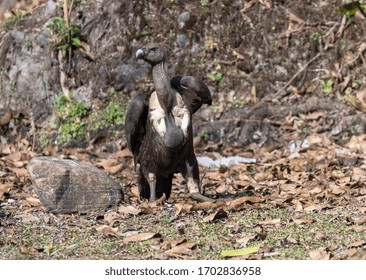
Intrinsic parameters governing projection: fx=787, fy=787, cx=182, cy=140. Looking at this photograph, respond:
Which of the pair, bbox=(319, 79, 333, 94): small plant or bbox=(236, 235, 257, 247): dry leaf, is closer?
bbox=(236, 235, 257, 247): dry leaf

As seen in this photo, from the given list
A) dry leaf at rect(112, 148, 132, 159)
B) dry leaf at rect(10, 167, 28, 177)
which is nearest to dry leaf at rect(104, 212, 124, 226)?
dry leaf at rect(10, 167, 28, 177)

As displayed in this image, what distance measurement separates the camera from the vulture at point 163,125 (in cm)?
652

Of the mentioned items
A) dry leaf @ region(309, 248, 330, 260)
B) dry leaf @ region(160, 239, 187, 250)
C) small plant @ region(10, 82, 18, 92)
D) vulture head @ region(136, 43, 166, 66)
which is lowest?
small plant @ region(10, 82, 18, 92)

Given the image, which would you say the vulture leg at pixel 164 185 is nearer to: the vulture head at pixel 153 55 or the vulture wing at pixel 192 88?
the vulture wing at pixel 192 88

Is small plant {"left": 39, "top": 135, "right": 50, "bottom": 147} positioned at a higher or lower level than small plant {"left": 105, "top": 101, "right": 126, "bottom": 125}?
lower

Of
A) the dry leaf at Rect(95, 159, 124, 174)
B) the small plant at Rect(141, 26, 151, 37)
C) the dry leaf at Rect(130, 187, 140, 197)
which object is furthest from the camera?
the small plant at Rect(141, 26, 151, 37)

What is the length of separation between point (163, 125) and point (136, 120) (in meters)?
0.28

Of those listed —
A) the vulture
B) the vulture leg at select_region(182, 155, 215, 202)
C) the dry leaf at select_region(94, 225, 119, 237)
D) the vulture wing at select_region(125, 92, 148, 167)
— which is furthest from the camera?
the vulture leg at select_region(182, 155, 215, 202)

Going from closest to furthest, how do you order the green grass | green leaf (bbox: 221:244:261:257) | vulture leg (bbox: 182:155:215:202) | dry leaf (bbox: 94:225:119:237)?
green leaf (bbox: 221:244:261:257) < the green grass < dry leaf (bbox: 94:225:119:237) < vulture leg (bbox: 182:155:215:202)

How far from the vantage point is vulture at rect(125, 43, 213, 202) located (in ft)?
21.4

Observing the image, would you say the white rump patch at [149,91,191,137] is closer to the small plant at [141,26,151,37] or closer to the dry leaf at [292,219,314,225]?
the dry leaf at [292,219,314,225]

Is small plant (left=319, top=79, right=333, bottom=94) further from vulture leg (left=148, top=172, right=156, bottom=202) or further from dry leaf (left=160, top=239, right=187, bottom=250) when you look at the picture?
dry leaf (left=160, top=239, right=187, bottom=250)

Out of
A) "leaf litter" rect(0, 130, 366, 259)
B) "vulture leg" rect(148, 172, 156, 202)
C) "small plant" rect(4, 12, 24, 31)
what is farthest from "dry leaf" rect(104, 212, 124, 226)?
"small plant" rect(4, 12, 24, 31)

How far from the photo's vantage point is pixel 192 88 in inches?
263
